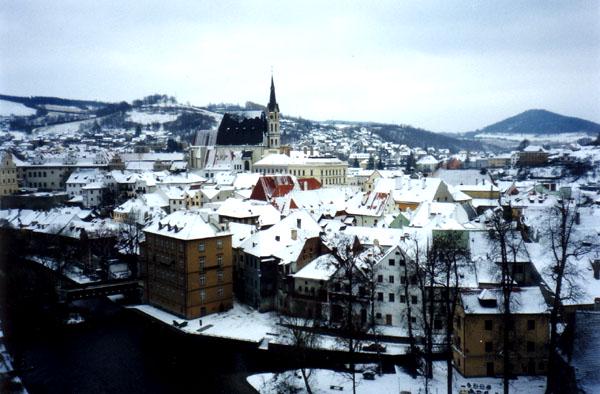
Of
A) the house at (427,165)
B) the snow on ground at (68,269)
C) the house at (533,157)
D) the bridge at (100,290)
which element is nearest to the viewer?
the bridge at (100,290)

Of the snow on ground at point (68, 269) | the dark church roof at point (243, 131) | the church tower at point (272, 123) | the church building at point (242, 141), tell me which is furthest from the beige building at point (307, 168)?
the snow on ground at point (68, 269)

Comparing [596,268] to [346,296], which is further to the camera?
[346,296]

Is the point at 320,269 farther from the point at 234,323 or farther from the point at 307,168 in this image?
the point at 307,168

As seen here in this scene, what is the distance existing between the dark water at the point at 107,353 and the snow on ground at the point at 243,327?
82cm

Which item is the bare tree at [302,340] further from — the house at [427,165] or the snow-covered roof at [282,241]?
the house at [427,165]

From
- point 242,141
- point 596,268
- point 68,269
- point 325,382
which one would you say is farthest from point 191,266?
point 242,141

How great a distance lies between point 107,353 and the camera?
32.8 m

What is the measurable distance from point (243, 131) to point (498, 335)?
276 feet

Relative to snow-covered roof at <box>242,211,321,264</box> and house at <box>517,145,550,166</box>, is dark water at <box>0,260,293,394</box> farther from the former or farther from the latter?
house at <box>517,145,550,166</box>

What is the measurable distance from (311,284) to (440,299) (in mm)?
8418

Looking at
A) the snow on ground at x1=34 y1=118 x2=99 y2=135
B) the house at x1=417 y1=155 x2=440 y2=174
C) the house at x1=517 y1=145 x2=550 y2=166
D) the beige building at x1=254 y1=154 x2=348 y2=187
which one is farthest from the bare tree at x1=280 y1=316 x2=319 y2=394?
the snow on ground at x1=34 y1=118 x2=99 y2=135

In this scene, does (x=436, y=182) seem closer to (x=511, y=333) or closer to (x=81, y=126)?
(x=511, y=333)

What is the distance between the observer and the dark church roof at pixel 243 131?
106 meters

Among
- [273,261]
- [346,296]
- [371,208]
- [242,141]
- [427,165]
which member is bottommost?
[346,296]
